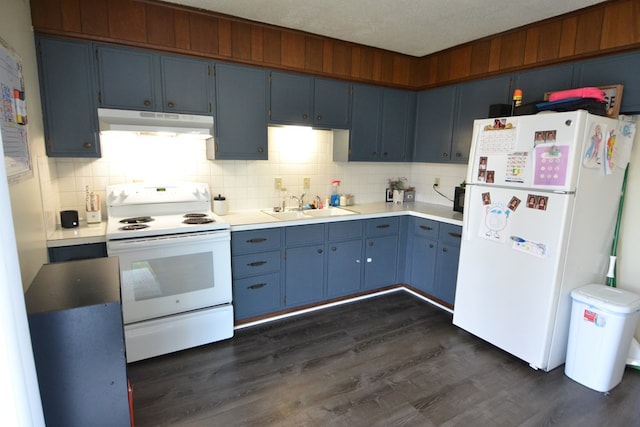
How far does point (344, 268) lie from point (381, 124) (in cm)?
160

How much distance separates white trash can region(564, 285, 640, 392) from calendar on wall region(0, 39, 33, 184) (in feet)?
10.6

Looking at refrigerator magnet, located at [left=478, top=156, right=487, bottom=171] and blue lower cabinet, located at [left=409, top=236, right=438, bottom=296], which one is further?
blue lower cabinet, located at [left=409, top=236, right=438, bottom=296]

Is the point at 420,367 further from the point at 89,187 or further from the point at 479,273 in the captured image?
the point at 89,187

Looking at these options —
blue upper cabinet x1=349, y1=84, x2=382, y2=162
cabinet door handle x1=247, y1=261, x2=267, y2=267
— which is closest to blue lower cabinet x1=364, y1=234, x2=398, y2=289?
blue upper cabinet x1=349, y1=84, x2=382, y2=162

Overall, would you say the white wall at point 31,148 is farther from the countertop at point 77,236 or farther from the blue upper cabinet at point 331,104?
the blue upper cabinet at point 331,104

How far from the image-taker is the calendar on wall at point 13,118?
1.43 metres

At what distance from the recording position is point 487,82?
313cm

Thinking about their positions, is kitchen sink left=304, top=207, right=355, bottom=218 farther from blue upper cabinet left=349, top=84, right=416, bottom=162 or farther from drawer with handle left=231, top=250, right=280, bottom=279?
drawer with handle left=231, top=250, right=280, bottom=279

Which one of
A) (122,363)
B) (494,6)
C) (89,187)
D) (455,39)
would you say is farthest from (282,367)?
(455,39)

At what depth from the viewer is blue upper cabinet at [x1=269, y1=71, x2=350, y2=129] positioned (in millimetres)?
3027

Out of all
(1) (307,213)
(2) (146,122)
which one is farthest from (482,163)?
(2) (146,122)

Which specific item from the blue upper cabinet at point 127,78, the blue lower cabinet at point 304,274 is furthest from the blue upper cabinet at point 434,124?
the blue upper cabinet at point 127,78

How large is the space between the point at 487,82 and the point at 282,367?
303 cm

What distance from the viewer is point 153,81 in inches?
99.5
